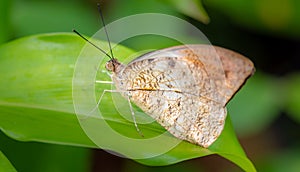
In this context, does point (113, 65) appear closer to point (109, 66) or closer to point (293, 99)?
point (109, 66)

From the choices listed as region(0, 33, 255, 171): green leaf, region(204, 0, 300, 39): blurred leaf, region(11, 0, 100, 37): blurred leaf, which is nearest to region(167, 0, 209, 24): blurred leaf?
region(0, 33, 255, 171): green leaf

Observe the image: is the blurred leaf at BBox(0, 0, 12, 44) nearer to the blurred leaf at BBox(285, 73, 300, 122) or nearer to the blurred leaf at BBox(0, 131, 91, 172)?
the blurred leaf at BBox(0, 131, 91, 172)

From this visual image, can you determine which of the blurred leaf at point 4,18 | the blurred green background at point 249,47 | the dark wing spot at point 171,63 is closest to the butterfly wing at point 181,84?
the dark wing spot at point 171,63

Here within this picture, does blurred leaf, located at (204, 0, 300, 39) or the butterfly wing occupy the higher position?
blurred leaf, located at (204, 0, 300, 39)

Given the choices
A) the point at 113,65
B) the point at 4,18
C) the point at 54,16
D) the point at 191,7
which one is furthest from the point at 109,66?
the point at 54,16

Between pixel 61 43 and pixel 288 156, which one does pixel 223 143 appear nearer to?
pixel 61 43

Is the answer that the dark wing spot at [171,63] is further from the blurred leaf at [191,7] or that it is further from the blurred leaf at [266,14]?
the blurred leaf at [266,14]
